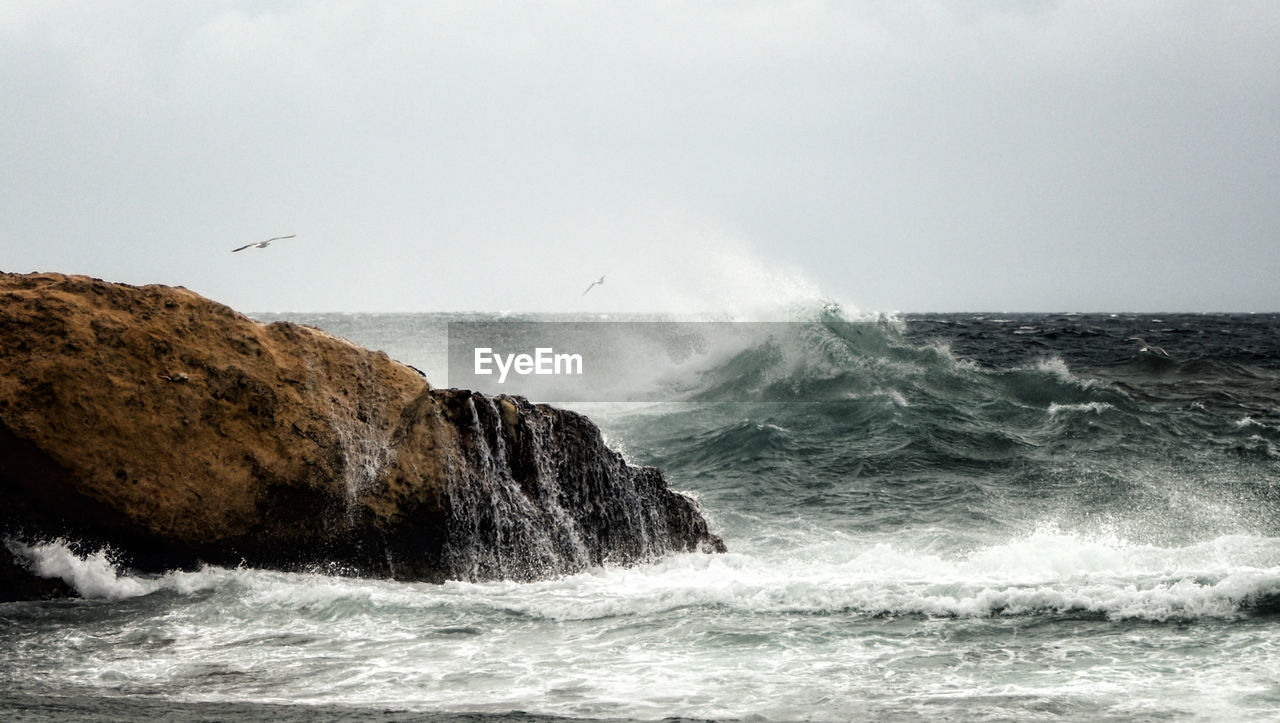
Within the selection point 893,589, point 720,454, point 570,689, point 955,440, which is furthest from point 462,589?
point 955,440

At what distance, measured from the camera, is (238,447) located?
6988 millimetres

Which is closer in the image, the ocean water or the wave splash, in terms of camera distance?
the ocean water

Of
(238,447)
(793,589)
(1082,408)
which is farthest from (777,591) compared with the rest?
(1082,408)

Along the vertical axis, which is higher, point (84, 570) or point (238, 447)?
point (238, 447)

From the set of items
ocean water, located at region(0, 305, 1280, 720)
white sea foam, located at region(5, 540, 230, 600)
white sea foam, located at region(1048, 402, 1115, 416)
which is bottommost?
ocean water, located at region(0, 305, 1280, 720)

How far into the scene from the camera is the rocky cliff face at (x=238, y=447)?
21.6 ft

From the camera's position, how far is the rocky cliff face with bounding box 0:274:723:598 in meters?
6.59

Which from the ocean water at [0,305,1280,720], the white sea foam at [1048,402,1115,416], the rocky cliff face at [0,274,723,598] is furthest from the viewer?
the white sea foam at [1048,402,1115,416]

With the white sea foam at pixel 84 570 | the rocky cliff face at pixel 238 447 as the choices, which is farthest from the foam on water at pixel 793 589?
the rocky cliff face at pixel 238 447

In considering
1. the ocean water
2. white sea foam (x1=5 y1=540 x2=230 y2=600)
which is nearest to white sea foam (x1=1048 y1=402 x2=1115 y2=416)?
the ocean water

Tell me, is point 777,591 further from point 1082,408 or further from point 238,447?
point 1082,408

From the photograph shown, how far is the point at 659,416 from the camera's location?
61.3 ft

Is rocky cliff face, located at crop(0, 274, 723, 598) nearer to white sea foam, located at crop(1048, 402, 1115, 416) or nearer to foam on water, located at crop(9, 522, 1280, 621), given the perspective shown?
foam on water, located at crop(9, 522, 1280, 621)

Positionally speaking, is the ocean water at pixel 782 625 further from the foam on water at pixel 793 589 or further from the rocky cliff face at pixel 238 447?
the rocky cliff face at pixel 238 447
